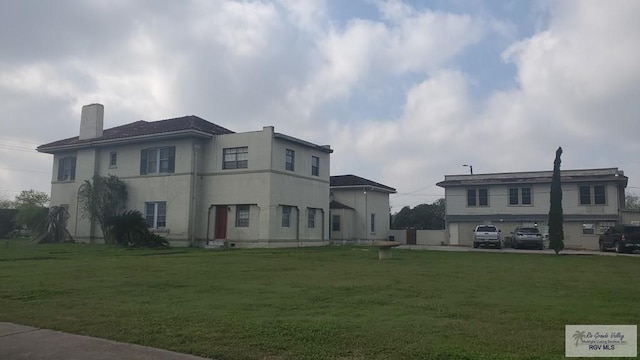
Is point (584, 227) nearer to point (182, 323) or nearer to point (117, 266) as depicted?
point (117, 266)

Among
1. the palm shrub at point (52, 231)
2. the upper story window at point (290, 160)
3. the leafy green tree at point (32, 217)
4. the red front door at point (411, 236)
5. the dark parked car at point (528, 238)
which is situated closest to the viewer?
the upper story window at point (290, 160)

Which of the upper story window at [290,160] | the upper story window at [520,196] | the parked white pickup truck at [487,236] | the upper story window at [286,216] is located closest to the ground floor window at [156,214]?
the upper story window at [286,216]

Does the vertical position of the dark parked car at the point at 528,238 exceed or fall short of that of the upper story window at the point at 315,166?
it falls short

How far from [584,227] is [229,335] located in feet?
132

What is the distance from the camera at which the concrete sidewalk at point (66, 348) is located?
6262 millimetres

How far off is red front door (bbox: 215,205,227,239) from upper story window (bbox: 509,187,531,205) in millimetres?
24114

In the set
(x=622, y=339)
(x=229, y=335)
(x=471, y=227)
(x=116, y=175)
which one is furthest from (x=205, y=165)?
(x=622, y=339)

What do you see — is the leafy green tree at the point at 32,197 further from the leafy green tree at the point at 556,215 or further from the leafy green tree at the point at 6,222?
the leafy green tree at the point at 556,215

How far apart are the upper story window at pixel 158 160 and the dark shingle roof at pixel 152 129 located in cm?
Answer: 120

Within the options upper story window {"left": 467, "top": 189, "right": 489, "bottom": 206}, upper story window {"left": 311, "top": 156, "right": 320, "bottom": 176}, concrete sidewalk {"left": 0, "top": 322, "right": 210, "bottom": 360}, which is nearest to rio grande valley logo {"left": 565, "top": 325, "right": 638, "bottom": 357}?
concrete sidewalk {"left": 0, "top": 322, "right": 210, "bottom": 360}

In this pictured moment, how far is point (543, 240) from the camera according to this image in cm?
3953

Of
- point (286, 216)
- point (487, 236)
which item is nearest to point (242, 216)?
point (286, 216)

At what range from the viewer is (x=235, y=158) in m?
32.0

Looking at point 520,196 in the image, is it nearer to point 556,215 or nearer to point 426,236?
point 426,236
